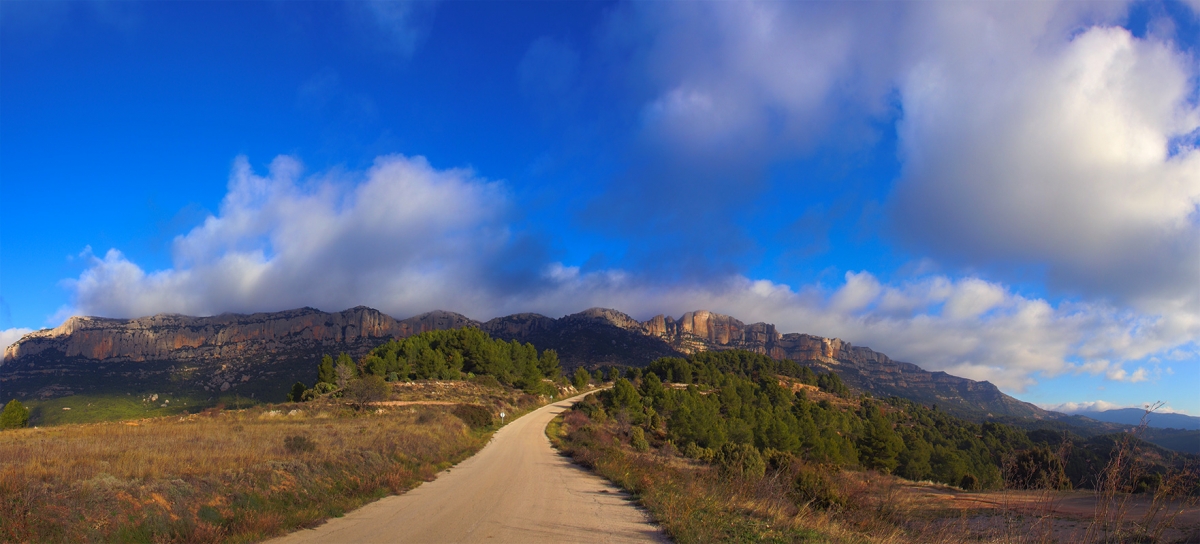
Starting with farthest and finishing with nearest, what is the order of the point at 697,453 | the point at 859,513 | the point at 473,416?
1. the point at 473,416
2. the point at 697,453
3. the point at 859,513

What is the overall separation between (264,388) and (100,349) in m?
73.1

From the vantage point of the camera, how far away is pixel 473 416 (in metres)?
44.2

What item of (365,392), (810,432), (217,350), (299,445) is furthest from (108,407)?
(810,432)

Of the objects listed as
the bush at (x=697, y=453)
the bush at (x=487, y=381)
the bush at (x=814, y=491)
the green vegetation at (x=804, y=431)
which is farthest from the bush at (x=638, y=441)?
the bush at (x=487, y=381)

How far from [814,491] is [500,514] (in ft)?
30.2

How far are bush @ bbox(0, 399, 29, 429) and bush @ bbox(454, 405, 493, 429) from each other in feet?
107

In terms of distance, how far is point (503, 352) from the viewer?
276 ft

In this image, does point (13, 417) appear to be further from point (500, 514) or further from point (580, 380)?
point (580, 380)

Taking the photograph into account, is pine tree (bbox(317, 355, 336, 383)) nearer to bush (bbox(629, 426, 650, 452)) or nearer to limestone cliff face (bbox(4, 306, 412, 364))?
bush (bbox(629, 426, 650, 452))

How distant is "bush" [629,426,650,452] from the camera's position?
3669cm

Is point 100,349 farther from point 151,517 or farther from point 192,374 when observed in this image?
point 151,517

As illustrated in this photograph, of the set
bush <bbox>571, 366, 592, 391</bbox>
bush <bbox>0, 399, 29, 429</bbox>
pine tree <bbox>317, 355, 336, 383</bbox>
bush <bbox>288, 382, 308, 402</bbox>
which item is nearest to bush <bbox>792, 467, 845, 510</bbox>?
bush <bbox>0, 399, 29, 429</bbox>

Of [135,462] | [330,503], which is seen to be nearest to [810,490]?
[330,503]

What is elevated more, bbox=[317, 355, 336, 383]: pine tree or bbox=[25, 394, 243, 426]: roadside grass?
bbox=[317, 355, 336, 383]: pine tree
